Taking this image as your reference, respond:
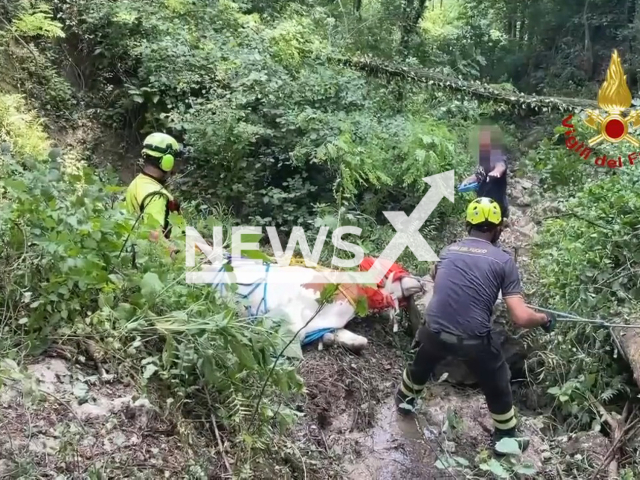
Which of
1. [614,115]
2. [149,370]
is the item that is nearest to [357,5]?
[614,115]

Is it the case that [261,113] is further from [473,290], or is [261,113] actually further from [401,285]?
[473,290]

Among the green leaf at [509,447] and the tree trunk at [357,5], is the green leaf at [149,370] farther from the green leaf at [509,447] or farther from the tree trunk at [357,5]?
the tree trunk at [357,5]

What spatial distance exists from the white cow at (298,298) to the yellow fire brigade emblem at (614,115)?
479cm

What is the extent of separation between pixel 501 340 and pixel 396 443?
1.41m

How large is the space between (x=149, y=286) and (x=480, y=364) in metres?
2.08

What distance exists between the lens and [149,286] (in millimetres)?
3160

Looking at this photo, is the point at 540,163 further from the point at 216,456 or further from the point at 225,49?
the point at 216,456

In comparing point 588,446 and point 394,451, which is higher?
point 588,446

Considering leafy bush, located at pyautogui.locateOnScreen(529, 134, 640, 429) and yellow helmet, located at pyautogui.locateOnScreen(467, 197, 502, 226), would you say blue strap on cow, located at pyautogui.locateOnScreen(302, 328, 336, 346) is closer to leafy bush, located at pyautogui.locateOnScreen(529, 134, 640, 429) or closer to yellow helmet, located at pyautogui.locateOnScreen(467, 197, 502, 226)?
yellow helmet, located at pyautogui.locateOnScreen(467, 197, 502, 226)

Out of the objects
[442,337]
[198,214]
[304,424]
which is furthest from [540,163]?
[304,424]

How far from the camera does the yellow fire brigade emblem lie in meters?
7.68

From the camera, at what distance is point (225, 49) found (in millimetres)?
7809

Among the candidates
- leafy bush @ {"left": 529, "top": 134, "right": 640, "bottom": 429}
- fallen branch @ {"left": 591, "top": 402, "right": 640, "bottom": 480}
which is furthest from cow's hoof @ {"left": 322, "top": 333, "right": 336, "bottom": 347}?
fallen branch @ {"left": 591, "top": 402, "right": 640, "bottom": 480}

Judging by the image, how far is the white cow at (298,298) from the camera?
397 centimetres
